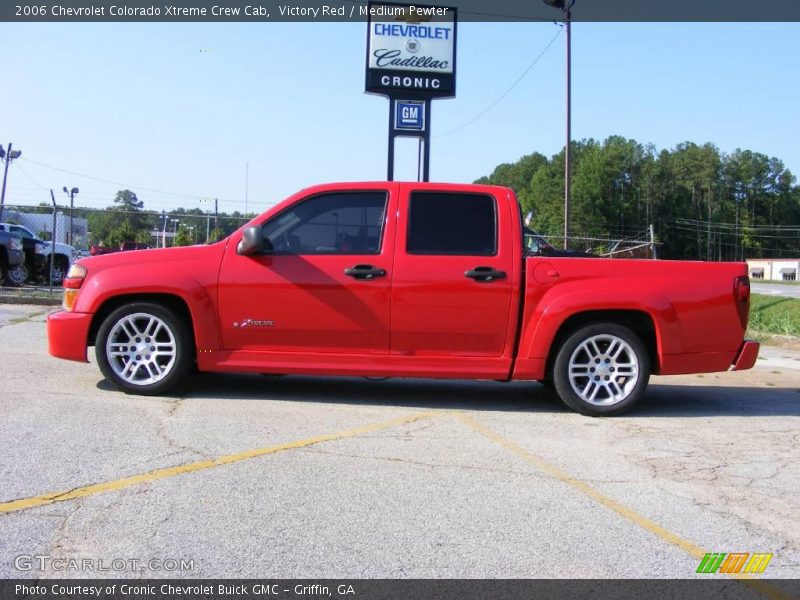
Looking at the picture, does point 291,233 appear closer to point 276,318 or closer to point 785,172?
point 276,318

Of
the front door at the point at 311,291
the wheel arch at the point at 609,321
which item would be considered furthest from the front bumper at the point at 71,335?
the wheel arch at the point at 609,321

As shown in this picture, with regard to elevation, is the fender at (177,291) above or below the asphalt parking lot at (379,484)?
above

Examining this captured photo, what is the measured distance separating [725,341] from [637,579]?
11.9 feet

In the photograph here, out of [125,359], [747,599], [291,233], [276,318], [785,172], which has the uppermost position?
[785,172]

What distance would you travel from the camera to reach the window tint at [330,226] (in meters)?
6.12

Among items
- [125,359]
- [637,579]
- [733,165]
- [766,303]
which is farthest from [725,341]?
[733,165]

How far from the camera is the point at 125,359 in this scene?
6.18m

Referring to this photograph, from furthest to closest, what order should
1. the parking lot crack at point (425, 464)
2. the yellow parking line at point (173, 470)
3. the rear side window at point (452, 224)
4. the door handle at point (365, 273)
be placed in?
the rear side window at point (452, 224) < the door handle at point (365, 273) < the parking lot crack at point (425, 464) < the yellow parking line at point (173, 470)

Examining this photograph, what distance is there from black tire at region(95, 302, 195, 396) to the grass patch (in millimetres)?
11814

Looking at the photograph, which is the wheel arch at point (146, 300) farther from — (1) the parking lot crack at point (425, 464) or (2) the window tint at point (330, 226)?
(1) the parking lot crack at point (425, 464)

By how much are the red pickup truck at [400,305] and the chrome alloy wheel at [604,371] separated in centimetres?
1

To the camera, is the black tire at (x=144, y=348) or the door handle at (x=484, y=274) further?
the black tire at (x=144, y=348)

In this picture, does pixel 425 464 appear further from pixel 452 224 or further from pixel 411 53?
pixel 411 53

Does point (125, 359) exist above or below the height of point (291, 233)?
below
